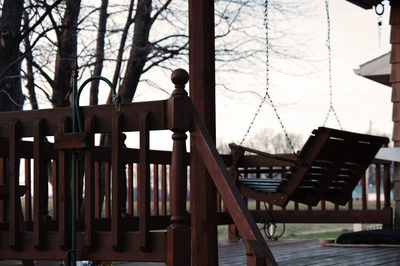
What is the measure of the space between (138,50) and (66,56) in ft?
3.30

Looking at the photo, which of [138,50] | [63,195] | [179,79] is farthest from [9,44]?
[179,79]

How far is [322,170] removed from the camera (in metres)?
6.21

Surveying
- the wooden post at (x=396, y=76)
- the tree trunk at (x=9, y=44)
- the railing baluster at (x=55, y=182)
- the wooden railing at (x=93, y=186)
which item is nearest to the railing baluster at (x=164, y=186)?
the railing baluster at (x=55, y=182)

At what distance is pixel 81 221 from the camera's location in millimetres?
5012

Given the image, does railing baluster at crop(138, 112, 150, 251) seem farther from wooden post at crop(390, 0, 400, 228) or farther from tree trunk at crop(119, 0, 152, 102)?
tree trunk at crop(119, 0, 152, 102)

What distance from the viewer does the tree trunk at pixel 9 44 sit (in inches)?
315

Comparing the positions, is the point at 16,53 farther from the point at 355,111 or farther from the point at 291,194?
the point at 355,111

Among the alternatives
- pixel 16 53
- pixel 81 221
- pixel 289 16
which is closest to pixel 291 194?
pixel 81 221

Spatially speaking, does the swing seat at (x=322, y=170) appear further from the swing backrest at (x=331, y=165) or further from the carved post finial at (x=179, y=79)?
the carved post finial at (x=179, y=79)

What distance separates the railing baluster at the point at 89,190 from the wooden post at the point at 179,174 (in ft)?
1.53

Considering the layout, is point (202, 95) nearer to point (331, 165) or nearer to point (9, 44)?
point (331, 165)

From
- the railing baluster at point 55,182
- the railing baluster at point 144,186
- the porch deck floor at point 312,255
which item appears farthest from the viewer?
the railing baluster at point 55,182

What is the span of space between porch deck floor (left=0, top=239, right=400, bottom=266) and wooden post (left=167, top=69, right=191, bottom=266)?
211cm

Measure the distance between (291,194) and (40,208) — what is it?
2929 mm
